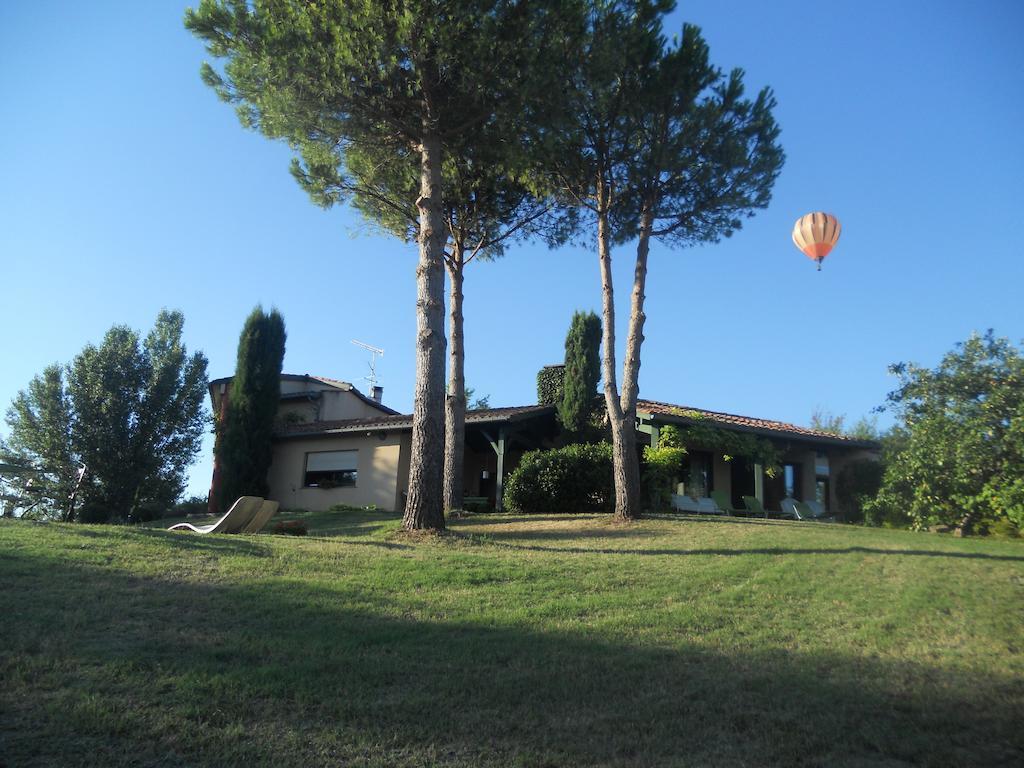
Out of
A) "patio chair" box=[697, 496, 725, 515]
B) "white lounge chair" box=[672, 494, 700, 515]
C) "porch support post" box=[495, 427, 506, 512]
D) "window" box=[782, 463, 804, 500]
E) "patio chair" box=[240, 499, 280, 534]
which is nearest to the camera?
"patio chair" box=[240, 499, 280, 534]

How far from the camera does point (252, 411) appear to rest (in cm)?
2217

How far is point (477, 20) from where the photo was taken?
1185 cm

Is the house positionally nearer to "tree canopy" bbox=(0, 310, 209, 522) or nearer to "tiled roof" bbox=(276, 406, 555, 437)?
"tiled roof" bbox=(276, 406, 555, 437)

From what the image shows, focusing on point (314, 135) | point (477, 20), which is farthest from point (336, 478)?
point (477, 20)

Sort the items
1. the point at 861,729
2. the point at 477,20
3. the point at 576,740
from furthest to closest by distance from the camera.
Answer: the point at 477,20 → the point at 861,729 → the point at 576,740

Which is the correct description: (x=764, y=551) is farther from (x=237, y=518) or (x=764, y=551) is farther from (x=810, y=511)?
(x=810, y=511)

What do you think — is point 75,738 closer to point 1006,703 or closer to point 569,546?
point 1006,703

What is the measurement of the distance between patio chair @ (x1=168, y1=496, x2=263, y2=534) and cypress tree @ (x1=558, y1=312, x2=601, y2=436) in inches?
374

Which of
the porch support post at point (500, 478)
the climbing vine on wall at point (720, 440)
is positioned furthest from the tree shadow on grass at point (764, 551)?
the porch support post at point (500, 478)

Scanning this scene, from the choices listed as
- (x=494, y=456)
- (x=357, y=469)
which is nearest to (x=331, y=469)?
(x=357, y=469)

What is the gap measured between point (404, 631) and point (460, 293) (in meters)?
12.2

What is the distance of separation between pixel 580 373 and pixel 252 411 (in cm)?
1028

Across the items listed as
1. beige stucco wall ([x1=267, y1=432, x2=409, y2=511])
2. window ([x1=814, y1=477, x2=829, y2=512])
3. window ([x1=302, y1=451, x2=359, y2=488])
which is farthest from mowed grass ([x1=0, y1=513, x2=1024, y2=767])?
window ([x1=814, y1=477, x2=829, y2=512])

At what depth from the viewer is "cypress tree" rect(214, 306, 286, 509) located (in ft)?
71.3
